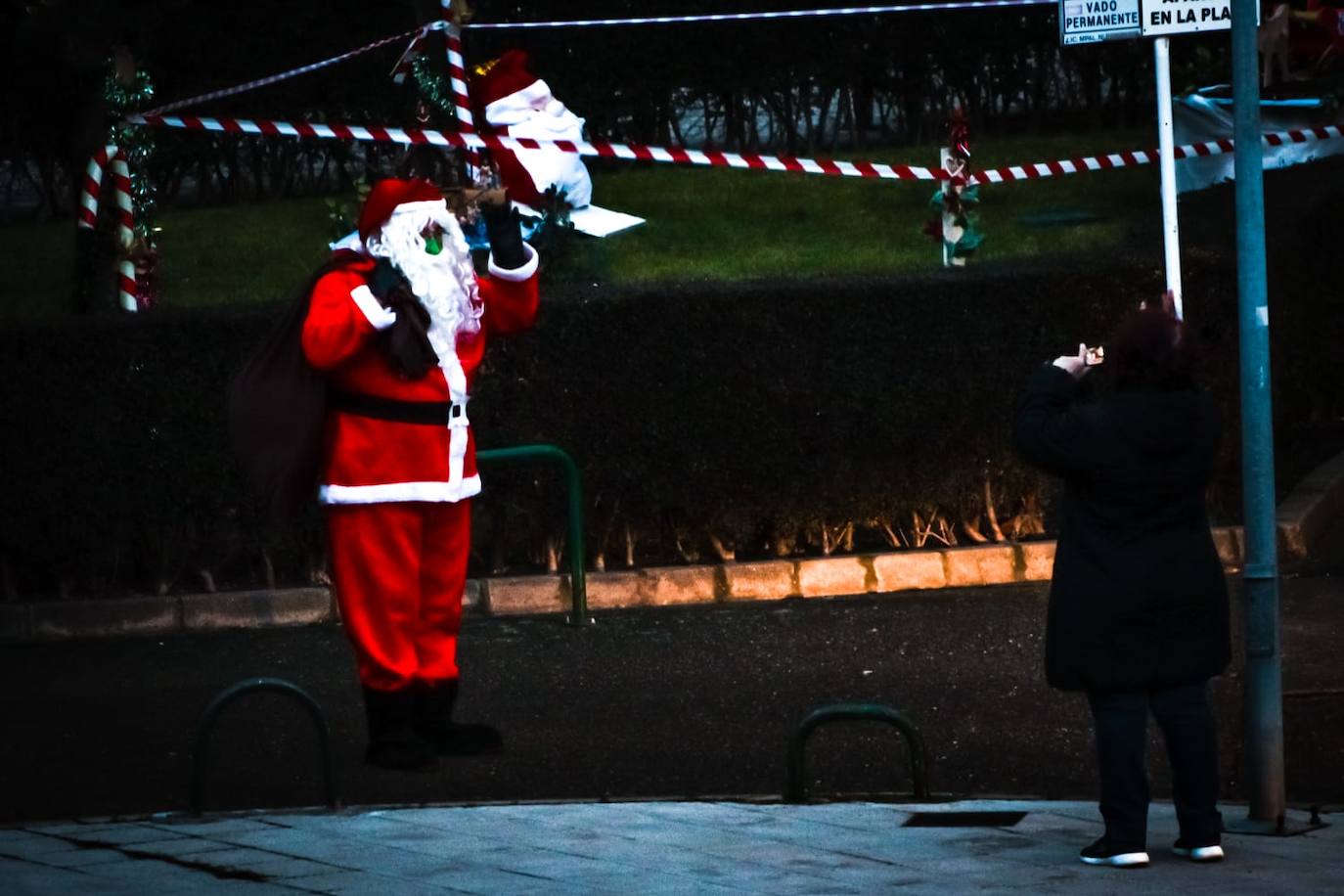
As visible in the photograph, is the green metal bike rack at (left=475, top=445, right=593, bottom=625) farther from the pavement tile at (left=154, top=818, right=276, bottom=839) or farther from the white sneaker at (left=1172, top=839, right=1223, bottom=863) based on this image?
the white sneaker at (left=1172, top=839, right=1223, bottom=863)

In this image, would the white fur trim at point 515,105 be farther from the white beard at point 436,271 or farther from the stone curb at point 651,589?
the white beard at point 436,271

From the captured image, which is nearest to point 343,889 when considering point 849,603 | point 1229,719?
point 1229,719

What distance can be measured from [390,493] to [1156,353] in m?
2.58

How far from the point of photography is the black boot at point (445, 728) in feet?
27.2

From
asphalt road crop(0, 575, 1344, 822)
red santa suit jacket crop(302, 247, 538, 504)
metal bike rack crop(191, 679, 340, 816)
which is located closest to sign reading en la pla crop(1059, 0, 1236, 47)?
asphalt road crop(0, 575, 1344, 822)

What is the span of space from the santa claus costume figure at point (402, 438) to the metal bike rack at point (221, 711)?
0.61 meters

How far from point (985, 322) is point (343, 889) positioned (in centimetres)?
597

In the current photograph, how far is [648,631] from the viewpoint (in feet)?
34.7

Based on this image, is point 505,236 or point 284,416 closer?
point 284,416

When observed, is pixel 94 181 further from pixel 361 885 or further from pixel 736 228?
pixel 736 228

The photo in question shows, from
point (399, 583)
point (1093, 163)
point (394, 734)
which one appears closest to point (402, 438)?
point (399, 583)

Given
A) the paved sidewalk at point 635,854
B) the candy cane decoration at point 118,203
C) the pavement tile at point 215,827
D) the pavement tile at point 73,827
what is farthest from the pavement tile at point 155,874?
the candy cane decoration at point 118,203

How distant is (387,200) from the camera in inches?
321

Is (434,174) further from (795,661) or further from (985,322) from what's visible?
(795,661)
